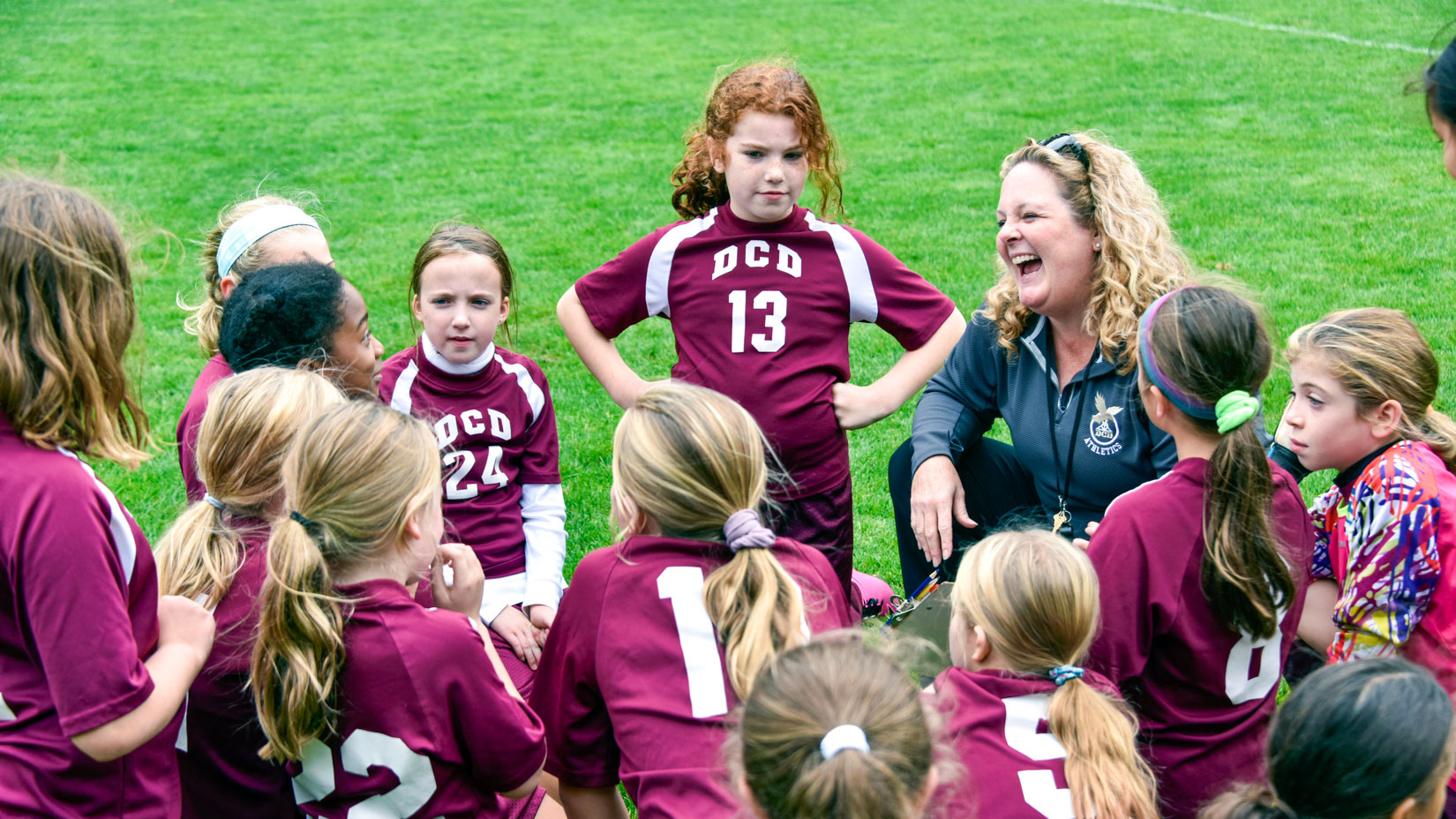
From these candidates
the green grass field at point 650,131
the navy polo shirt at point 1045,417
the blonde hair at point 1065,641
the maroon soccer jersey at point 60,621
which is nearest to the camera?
the maroon soccer jersey at point 60,621

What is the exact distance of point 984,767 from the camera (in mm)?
2082

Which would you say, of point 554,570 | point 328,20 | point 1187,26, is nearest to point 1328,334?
point 554,570

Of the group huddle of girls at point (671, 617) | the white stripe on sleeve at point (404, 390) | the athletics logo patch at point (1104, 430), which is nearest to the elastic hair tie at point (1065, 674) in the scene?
the group huddle of girls at point (671, 617)

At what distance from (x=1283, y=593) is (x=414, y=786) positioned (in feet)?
5.61

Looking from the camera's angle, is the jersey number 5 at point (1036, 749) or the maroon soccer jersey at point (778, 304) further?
the maroon soccer jersey at point (778, 304)

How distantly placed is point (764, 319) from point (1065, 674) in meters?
1.65

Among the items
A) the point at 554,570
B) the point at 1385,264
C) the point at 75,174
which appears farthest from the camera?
the point at 1385,264

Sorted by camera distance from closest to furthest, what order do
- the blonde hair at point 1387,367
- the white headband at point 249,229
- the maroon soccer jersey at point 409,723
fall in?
the maroon soccer jersey at point 409,723
the blonde hair at point 1387,367
the white headband at point 249,229

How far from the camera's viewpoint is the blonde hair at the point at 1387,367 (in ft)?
9.34

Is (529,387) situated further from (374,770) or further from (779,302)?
(374,770)

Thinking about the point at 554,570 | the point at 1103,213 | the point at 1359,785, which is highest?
the point at 1103,213

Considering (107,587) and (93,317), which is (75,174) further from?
(107,587)

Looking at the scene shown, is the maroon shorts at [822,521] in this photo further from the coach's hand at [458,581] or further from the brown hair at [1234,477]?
the brown hair at [1234,477]

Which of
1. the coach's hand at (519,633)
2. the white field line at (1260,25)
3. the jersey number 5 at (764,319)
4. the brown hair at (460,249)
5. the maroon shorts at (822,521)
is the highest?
the white field line at (1260,25)
